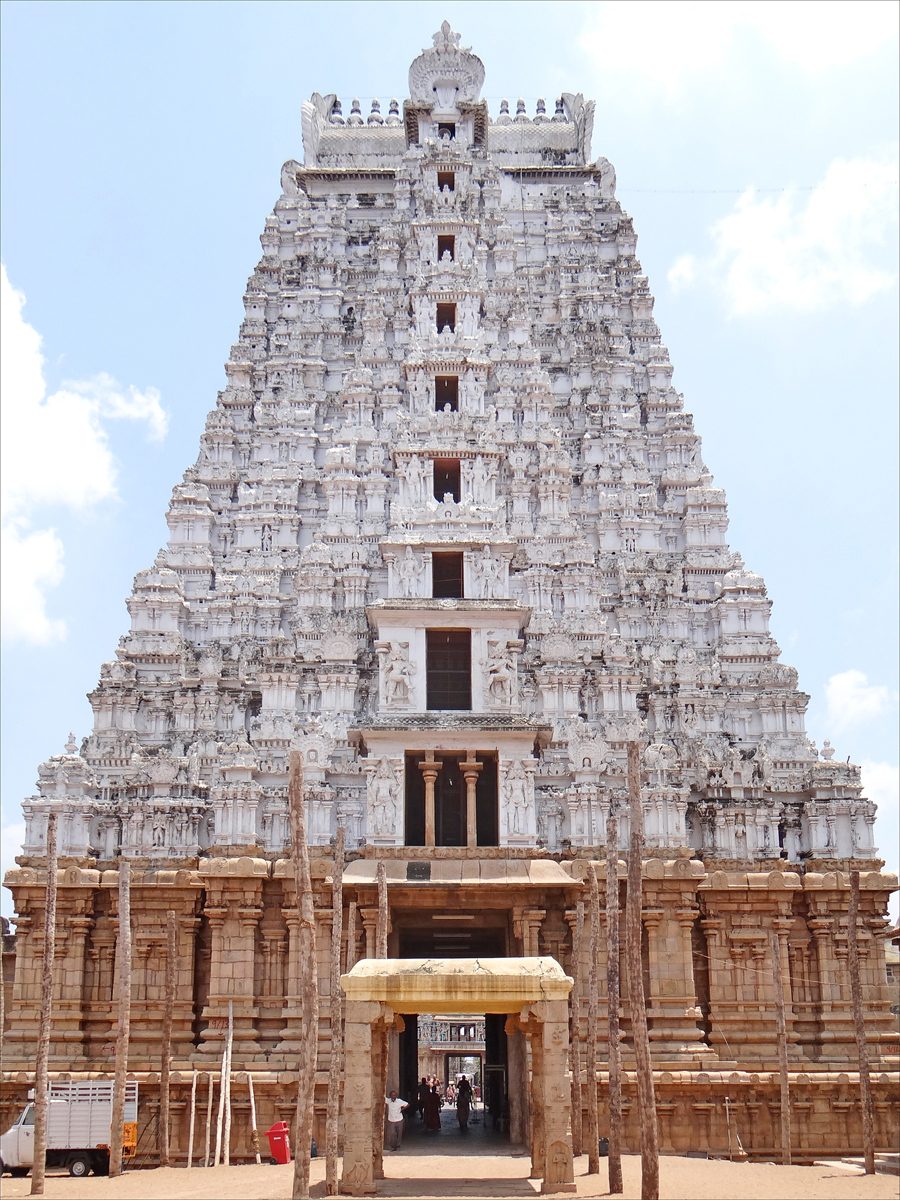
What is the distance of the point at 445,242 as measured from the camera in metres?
44.5

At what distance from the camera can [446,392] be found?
1598 inches

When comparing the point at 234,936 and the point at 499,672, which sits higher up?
the point at 499,672

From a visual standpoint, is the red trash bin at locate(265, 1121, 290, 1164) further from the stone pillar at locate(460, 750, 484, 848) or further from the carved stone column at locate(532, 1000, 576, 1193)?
the carved stone column at locate(532, 1000, 576, 1193)

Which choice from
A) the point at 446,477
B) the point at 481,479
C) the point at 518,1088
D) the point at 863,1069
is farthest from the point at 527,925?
the point at 446,477

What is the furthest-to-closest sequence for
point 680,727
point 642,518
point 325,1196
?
point 642,518
point 680,727
point 325,1196

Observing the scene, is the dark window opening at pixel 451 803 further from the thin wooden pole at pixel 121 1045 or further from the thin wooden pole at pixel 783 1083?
the thin wooden pole at pixel 121 1045

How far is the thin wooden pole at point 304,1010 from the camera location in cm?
1695

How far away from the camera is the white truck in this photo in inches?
901

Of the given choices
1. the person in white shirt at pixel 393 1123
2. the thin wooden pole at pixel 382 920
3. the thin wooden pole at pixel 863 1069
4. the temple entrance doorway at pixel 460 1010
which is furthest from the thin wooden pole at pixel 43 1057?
the thin wooden pole at pixel 863 1069

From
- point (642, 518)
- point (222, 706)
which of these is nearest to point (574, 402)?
point (642, 518)

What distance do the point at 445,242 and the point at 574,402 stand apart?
7285mm

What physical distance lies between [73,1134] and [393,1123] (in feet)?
20.8

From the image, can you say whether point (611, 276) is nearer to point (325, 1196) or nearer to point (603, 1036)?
point (603, 1036)

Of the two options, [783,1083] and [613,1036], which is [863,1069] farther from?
[613,1036]
